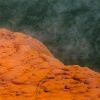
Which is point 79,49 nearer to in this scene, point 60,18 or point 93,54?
point 93,54

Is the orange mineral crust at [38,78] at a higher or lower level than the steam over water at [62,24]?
lower

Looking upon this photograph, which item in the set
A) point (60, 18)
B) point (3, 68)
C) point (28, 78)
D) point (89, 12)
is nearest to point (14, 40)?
point (3, 68)

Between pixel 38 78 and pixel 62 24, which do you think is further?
pixel 62 24

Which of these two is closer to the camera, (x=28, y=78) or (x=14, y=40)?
(x=28, y=78)

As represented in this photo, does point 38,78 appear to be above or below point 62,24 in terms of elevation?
below
